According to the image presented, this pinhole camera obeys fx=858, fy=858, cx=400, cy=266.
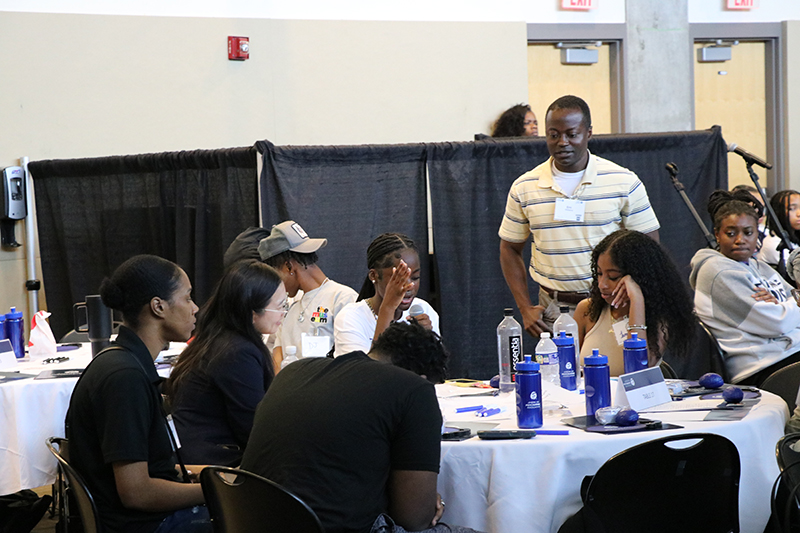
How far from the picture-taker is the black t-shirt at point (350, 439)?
2.08 metres

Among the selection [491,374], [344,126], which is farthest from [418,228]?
[344,126]

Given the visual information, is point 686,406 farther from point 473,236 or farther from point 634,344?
point 473,236

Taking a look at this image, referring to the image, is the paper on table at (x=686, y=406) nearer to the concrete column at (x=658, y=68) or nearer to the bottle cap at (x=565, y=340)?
the bottle cap at (x=565, y=340)

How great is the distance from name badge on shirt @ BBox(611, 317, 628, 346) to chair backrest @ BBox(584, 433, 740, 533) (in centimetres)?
86

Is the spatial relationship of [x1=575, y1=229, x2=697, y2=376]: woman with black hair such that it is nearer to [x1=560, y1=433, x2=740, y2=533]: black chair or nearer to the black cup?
[x1=560, y1=433, x2=740, y2=533]: black chair

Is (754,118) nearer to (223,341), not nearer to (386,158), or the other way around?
(386,158)

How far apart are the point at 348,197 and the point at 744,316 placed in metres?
2.32

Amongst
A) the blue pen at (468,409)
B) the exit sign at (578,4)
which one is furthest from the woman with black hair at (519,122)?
the blue pen at (468,409)

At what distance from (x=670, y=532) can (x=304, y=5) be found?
5363 mm

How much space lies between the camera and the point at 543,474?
7.87 feet

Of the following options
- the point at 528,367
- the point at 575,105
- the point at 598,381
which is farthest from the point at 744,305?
the point at 528,367

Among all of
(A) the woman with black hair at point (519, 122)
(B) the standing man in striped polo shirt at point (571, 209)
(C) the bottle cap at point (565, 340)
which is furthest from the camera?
(A) the woman with black hair at point (519, 122)

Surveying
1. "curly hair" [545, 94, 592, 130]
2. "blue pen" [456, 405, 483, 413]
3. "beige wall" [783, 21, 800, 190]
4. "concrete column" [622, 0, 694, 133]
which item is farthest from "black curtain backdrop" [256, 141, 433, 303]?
"beige wall" [783, 21, 800, 190]

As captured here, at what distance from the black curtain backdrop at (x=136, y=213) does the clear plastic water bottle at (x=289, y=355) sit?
1.42 metres
